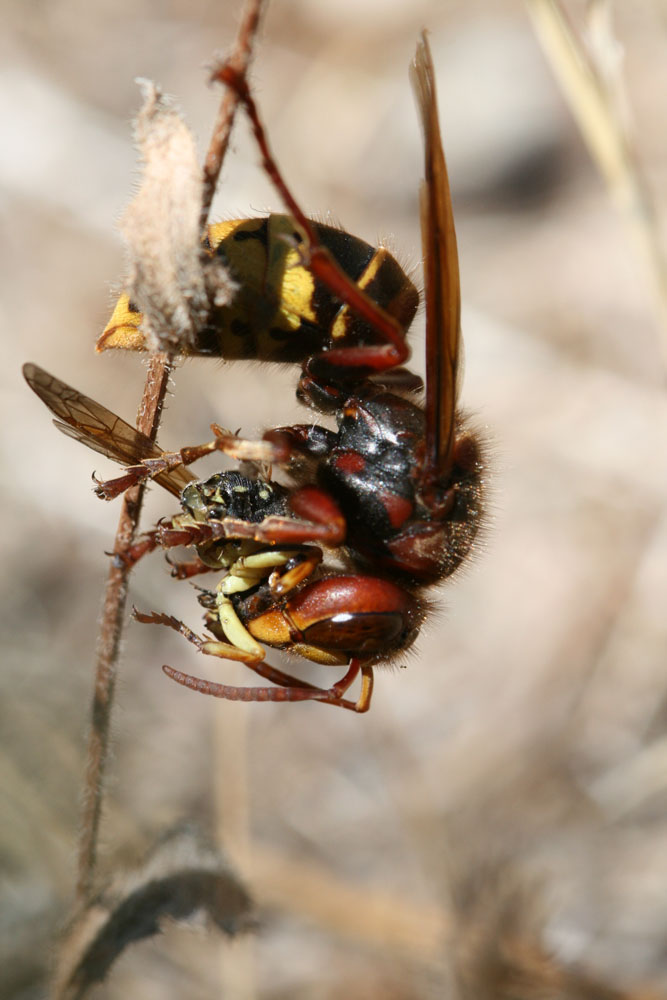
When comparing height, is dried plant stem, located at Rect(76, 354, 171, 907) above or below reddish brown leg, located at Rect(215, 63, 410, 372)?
below

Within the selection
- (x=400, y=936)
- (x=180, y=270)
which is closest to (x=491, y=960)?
(x=400, y=936)

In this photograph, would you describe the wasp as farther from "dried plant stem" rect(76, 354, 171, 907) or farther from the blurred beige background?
the blurred beige background

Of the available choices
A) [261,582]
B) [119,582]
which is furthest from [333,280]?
[119,582]

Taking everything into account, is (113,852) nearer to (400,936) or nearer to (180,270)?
(400,936)

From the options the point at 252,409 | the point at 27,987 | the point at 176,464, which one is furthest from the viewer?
the point at 252,409

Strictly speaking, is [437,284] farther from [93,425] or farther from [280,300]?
[93,425]

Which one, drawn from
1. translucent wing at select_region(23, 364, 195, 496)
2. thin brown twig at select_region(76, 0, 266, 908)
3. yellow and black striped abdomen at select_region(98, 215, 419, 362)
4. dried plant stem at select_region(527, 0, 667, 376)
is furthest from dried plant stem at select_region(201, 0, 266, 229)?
A: dried plant stem at select_region(527, 0, 667, 376)
